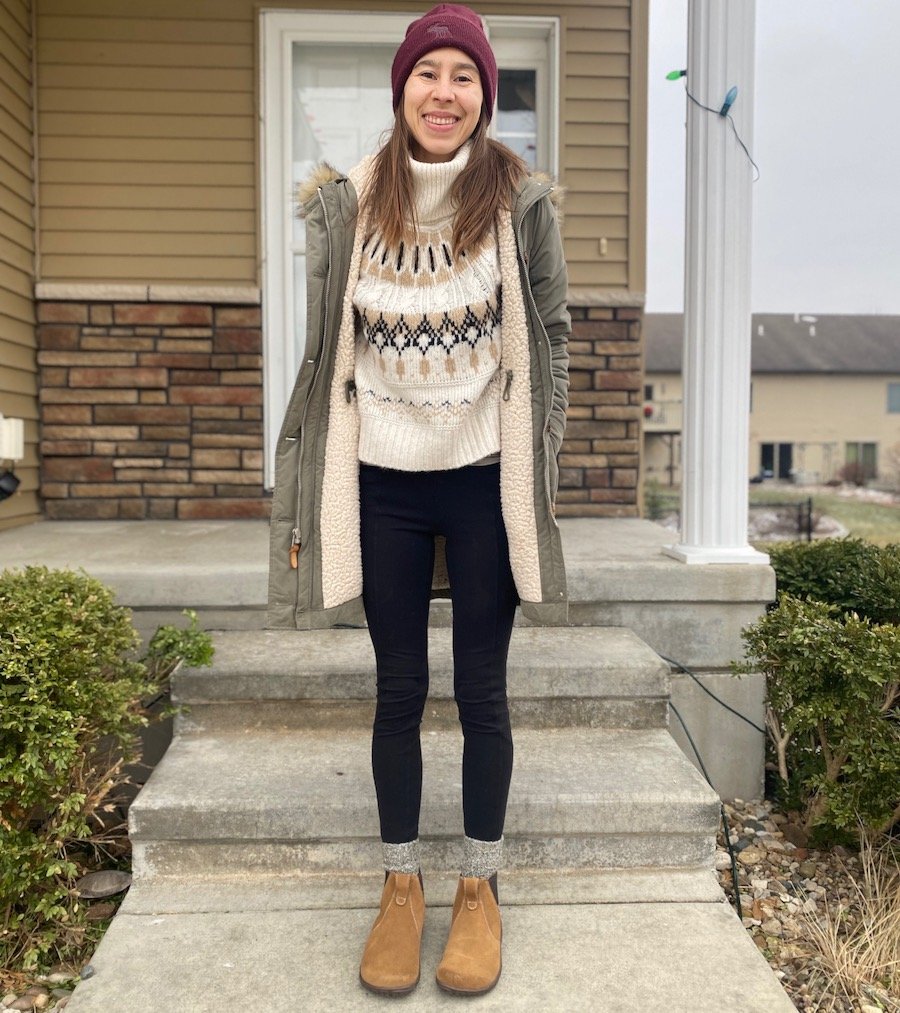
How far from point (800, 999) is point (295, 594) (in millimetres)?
1287

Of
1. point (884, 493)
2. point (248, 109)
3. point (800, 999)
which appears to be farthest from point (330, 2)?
point (884, 493)

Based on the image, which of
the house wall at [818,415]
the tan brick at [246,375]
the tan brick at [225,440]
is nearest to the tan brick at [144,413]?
the tan brick at [225,440]

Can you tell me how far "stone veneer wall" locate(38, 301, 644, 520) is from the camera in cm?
398

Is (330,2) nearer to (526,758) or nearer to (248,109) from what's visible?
(248,109)

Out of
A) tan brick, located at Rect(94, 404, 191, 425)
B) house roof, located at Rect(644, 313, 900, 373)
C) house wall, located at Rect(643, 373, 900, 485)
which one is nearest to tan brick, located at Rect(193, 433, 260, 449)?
tan brick, located at Rect(94, 404, 191, 425)

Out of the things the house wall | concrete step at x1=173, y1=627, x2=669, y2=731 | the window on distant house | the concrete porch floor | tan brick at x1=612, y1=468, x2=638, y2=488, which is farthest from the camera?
the house wall

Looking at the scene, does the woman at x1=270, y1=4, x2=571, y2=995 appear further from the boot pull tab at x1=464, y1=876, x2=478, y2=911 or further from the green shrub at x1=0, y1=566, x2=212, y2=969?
the green shrub at x1=0, y1=566, x2=212, y2=969

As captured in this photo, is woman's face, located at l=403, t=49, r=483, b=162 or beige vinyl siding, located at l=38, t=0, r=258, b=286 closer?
woman's face, located at l=403, t=49, r=483, b=162

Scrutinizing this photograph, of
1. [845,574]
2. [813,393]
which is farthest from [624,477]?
[813,393]

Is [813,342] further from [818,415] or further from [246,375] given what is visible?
[246,375]

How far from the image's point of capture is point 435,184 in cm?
151

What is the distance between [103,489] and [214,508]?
52 cm

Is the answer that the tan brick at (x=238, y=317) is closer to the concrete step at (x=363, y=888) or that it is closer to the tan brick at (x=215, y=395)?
the tan brick at (x=215, y=395)

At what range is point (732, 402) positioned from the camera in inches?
108
